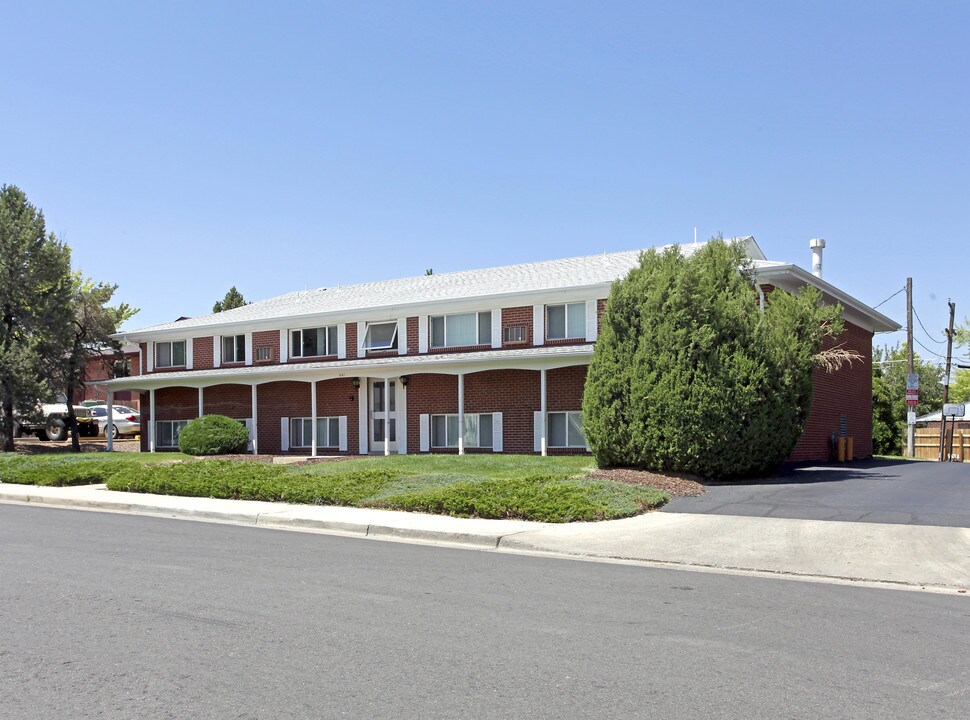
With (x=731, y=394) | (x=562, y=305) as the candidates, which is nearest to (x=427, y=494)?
(x=731, y=394)

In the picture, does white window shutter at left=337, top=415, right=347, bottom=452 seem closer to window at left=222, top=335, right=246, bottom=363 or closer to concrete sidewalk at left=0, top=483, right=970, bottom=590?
window at left=222, top=335, right=246, bottom=363

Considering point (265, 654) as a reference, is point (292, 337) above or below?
above

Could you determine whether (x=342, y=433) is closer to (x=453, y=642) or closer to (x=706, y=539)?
(x=706, y=539)

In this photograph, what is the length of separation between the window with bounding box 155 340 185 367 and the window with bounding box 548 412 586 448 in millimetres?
15953

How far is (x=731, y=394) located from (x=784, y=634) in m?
12.0

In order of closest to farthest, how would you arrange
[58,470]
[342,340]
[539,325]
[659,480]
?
[659,480] → [58,470] → [539,325] → [342,340]

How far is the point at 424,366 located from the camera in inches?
1123

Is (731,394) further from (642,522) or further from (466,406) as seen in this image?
(466,406)

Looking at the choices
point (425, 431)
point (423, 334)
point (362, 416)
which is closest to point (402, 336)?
point (423, 334)

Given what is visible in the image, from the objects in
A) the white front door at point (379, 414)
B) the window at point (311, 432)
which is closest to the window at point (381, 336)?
the white front door at point (379, 414)

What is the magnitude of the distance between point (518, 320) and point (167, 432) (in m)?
15.6

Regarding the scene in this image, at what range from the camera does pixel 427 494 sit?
15.3 metres

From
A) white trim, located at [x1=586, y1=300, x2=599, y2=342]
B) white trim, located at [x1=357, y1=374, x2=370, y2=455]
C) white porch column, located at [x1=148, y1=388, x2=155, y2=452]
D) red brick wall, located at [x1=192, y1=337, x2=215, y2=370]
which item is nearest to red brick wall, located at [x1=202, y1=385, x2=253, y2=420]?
red brick wall, located at [x1=192, y1=337, x2=215, y2=370]

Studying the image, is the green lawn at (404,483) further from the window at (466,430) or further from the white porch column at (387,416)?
the white porch column at (387,416)
